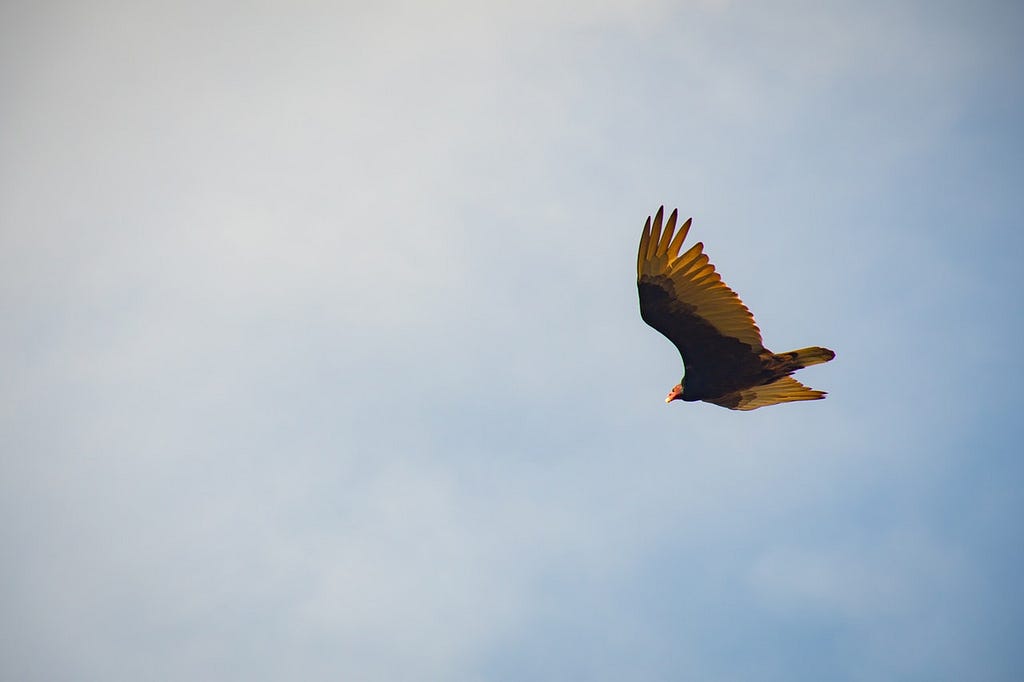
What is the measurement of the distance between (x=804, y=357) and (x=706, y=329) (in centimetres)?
172

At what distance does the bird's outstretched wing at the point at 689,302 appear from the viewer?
1421 centimetres

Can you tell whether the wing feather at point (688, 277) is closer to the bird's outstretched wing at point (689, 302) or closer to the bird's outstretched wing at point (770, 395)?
the bird's outstretched wing at point (689, 302)

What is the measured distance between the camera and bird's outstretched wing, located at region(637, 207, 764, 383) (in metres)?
14.2

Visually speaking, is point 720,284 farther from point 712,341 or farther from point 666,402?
point 666,402

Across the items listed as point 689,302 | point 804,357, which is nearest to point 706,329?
point 689,302

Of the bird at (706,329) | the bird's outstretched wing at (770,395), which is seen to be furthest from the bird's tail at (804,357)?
the bird's outstretched wing at (770,395)

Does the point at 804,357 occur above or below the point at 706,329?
below

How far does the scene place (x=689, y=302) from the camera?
1460cm

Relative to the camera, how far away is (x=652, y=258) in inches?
563

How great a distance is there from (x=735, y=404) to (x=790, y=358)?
202 centimetres

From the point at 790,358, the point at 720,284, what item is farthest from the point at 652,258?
the point at 790,358

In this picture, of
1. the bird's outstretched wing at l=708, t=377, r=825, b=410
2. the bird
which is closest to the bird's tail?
the bird

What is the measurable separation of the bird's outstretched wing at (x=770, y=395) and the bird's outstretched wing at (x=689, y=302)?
1.09 meters

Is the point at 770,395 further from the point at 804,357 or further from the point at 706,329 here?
the point at 706,329
